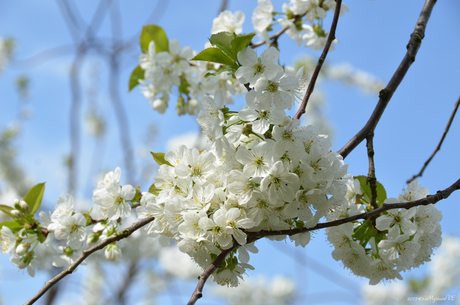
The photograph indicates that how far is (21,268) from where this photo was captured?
1514 millimetres

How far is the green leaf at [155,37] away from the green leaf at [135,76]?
20 centimetres

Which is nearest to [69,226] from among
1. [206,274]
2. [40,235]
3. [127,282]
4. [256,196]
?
[40,235]

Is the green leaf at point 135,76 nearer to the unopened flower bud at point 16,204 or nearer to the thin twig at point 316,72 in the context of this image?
the unopened flower bud at point 16,204

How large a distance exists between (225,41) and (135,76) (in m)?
1.33

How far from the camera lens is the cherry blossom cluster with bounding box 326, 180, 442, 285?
111 centimetres

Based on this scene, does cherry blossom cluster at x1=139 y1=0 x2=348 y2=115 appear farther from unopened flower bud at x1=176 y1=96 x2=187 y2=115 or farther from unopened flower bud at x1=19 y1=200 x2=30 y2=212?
unopened flower bud at x1=19 y1=200 x2=30 y2=212

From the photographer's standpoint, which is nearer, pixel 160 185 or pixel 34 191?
pixel 160 185

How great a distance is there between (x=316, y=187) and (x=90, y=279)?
849 cm

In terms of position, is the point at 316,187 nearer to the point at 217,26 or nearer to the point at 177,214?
the point at 177,214

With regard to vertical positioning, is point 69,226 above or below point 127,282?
below

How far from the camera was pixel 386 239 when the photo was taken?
3.85 feet

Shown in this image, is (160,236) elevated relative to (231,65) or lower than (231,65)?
lower

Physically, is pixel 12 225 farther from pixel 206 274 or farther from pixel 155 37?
pixel 155 37

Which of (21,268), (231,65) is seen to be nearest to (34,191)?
(21,268)
